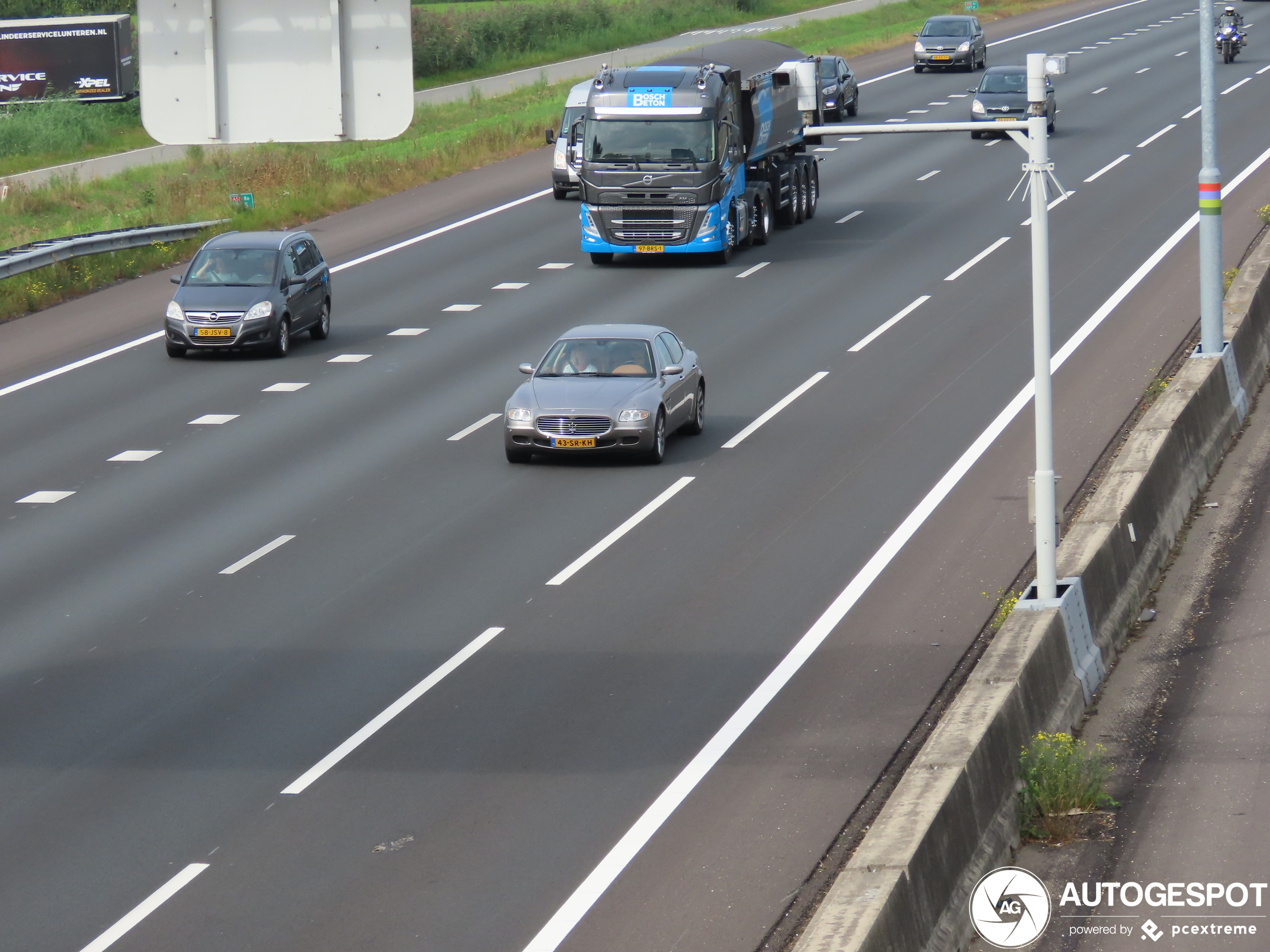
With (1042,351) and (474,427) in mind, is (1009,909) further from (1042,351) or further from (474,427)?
(474,427)

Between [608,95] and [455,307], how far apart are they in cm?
549

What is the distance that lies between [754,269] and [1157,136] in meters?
18.3

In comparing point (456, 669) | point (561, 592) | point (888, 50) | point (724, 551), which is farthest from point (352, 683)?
point (888, 50)

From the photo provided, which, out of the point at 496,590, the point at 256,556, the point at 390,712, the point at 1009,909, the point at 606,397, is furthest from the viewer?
the point at 606,397

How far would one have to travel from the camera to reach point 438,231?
4075 centimetres

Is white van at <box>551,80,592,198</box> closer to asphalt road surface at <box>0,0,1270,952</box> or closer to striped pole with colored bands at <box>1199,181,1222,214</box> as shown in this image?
asphalt road surface at <box>0,0,1270,952</box>

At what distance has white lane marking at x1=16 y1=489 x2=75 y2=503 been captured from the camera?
863 inches

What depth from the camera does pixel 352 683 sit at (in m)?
15.3

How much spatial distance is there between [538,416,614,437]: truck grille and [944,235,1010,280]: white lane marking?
516 inches

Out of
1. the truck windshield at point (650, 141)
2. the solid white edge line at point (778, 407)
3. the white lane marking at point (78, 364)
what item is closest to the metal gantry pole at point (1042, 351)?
the solid white edge line at point (778, 407)

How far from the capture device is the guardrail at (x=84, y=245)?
3350 centimetres

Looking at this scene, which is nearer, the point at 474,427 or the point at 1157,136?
the point at 474,427

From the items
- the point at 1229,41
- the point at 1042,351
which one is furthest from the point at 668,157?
the point at 1229,41

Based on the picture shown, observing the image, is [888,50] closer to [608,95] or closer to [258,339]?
[608,95]
